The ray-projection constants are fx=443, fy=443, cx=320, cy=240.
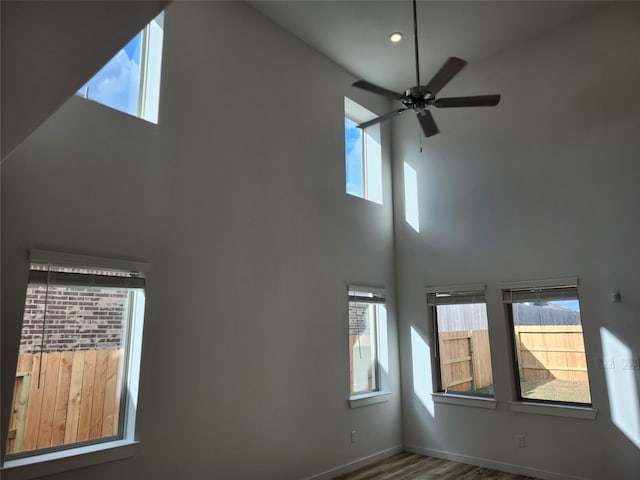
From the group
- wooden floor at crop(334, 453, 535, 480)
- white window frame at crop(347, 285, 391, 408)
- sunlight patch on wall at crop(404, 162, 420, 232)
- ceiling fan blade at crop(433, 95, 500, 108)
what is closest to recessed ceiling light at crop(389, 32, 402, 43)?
sunlight patch on wall at crop(404, 162, 420, 232)

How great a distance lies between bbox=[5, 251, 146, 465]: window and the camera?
9.09ft

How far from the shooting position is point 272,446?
3928mm

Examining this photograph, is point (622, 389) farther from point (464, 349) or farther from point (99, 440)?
point (99, 440)

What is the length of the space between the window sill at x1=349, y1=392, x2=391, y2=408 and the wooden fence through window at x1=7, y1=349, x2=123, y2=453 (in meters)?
2.50

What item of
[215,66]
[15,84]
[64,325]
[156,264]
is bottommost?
[64,325]

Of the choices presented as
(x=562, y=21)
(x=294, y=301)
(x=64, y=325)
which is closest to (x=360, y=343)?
(x=294, y=301)

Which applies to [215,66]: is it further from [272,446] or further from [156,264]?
[272,446]

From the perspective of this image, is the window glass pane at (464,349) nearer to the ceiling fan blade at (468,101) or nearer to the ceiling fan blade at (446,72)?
the ceiling fan blade at (468,101)

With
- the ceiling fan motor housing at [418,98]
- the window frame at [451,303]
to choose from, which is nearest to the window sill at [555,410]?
the window frame at [451,303]

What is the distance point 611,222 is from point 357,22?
322 centimetres

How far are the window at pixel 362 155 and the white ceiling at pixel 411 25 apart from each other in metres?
0.61

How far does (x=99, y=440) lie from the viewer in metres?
3.01

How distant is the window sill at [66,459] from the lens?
255cm

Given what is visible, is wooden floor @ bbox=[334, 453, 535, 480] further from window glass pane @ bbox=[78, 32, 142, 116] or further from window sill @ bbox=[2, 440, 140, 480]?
window glass pane @ bbox=[78, 32, 142, 116]
